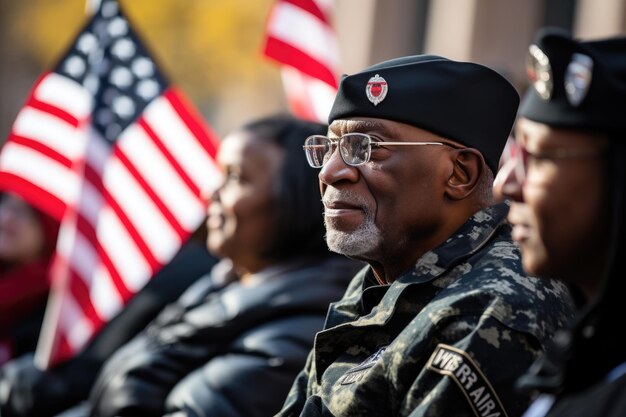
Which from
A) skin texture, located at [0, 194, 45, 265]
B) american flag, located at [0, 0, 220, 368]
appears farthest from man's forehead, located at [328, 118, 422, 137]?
skin texture, located at [0, 194, 45, 265]

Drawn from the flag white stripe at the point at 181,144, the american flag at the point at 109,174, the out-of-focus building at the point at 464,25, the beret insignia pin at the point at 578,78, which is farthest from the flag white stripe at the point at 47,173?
the out-of-focus building at the point at 464,25

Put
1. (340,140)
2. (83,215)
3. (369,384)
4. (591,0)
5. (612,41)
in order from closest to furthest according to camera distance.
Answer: (612,41) → (369,384) → (340,140) → (83,215) → (591,0)

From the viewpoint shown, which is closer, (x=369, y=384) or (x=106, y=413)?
(x=369, y=384)

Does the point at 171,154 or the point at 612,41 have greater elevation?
the point at 612,41

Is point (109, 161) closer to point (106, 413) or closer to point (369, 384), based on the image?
point (106, 413)

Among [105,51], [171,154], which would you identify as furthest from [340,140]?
[105,51]

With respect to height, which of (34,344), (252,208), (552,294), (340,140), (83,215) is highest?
(340,140)

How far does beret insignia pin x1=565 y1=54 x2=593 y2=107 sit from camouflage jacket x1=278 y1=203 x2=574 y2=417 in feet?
2.26

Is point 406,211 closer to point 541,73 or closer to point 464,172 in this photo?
point 464,172

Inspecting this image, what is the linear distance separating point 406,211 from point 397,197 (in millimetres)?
50

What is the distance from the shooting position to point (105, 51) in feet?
22.9

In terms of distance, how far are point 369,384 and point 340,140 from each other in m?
0.81

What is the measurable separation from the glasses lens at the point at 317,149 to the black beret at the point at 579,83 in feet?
3.70

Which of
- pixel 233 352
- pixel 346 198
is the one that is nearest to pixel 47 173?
pixel 233 352
